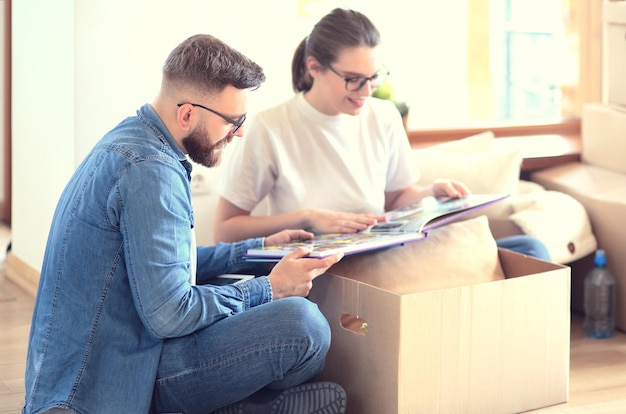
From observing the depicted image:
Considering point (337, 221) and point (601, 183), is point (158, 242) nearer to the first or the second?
point (337, 221)

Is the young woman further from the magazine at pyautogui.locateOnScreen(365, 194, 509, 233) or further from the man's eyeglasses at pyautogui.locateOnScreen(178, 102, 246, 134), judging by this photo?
the man's eyeglasses at pyautogui.locateOnScreen(178, 102, 246, 134)

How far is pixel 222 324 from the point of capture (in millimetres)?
1836

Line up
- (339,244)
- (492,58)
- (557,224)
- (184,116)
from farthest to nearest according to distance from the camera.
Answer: (492,58), (557,224), (339,244), (184,116)

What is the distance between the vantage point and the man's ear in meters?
1.80

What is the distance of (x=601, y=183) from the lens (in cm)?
303

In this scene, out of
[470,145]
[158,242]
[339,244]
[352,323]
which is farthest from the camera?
[470,145]

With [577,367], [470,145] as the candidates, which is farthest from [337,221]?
[470,145]

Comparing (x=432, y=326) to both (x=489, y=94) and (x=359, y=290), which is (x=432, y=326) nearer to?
(x=359, y=290)

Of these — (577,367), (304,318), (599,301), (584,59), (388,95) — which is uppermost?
A: (584,59)

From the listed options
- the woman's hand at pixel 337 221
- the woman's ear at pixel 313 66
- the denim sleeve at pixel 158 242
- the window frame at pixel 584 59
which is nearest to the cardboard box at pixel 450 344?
the woman's hand at pixel 337 221

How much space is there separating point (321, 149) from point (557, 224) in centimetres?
83

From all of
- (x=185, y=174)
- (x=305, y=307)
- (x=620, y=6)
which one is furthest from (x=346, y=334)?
(x=620, y=6)

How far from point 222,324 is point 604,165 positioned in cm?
180

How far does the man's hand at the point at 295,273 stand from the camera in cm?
192
